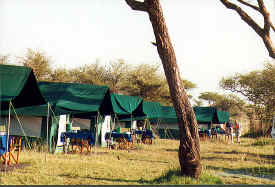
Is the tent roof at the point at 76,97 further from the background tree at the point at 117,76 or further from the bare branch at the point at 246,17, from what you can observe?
the background tree at the point at 117,76

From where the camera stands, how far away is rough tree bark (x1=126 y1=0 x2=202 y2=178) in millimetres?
6004

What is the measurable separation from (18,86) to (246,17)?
5579mm

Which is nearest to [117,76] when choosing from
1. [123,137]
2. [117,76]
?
[117,76]

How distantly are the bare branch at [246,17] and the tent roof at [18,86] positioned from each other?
5.08 meters

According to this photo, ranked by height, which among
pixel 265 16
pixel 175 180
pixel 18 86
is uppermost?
pixel 265 16

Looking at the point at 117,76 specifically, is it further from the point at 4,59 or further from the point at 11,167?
the point at 11,167

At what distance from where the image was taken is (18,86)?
23.6 feet

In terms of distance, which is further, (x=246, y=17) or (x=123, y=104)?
(x=123, y=104)

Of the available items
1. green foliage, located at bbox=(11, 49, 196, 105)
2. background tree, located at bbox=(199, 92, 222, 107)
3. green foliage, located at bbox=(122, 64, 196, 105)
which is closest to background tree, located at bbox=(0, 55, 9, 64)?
green foliage, located at bbox=(11, 49, 196, 105)

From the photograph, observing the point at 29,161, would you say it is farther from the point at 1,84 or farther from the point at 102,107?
the point at 102,107

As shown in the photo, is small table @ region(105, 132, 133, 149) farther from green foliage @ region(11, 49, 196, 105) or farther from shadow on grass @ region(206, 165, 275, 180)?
green foliage @ region(11, 49, 196, 105)

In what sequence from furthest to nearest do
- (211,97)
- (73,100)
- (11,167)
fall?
(211,97)
(73,100)
(11,167)

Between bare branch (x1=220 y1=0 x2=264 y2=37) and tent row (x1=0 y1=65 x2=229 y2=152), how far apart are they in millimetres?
5088

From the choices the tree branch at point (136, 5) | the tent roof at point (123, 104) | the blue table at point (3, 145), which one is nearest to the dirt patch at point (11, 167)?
the blue table at point (3, 145)
